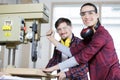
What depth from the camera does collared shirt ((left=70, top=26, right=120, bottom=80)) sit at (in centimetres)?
171

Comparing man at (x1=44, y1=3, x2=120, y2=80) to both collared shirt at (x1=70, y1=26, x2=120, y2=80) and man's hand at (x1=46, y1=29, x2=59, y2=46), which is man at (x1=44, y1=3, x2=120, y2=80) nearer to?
collared shirt at (x1=70, y1=26, x2=120, y2=80)

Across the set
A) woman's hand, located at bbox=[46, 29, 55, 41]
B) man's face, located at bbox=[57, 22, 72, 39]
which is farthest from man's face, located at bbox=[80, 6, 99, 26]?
man's face, located at bbox=[57, 22, 72, 39]

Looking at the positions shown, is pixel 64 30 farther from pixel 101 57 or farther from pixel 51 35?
pixel 101 57

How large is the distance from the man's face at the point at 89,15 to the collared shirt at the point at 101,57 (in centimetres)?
11

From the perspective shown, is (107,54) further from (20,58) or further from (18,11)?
(20,58)

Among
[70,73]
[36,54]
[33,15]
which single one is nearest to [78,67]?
[70,73]

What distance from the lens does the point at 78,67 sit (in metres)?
2.11

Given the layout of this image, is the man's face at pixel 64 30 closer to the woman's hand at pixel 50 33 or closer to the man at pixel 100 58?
the woman's hand at pixel 50 33

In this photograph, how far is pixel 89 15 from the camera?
190 centimetres

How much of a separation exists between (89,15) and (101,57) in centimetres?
36

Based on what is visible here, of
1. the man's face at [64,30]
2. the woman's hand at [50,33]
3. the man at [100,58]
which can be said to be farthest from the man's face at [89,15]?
Result: the man's face at [64,30]

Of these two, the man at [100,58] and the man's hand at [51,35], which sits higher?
the man's hand at [51,35]

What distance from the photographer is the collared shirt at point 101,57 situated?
67.2 inches

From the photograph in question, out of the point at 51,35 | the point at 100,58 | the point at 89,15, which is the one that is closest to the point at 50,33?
the point at 51,35
